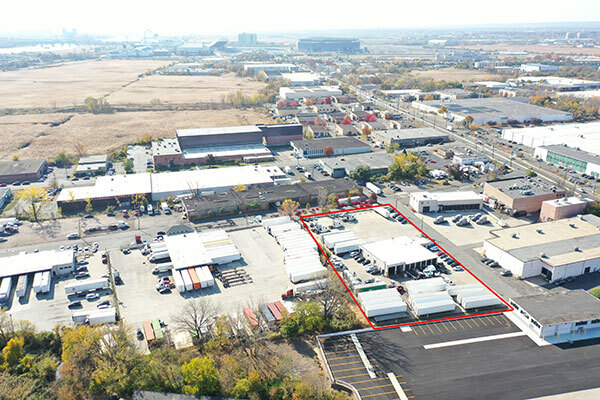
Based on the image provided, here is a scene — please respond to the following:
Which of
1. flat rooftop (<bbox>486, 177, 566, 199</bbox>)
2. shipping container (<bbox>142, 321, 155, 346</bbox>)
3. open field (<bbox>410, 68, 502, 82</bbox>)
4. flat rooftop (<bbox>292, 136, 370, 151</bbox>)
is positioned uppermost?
open field (<bbox>410, 68, 502, 82</bbox>)

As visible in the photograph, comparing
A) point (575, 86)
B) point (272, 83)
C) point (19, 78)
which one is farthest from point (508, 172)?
point (19, 78)

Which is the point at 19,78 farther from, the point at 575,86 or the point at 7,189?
the point at 575,86

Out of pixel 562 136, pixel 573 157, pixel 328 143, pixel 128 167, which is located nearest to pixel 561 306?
pixel 573 157

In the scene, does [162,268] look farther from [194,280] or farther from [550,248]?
[550,248]

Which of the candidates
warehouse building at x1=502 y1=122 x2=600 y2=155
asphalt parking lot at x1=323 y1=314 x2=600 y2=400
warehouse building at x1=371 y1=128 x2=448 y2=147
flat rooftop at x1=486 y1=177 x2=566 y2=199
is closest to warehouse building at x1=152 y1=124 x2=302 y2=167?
warehouse building at x1=371 y1=128 x2=448 y2=147

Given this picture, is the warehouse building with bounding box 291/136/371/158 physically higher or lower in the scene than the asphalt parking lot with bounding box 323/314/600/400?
higher

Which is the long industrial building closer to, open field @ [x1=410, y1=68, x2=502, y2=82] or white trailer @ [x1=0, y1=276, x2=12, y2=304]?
white trailer @ [x1=0, y1=276, x2=12, y2=304]
